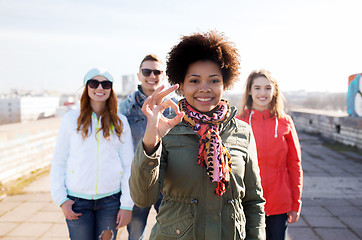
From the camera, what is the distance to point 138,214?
2.87 meters

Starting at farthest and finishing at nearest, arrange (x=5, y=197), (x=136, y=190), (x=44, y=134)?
1. (x=44, y=134)
2. (x=5, y=197)
3. (x=136, y=190)

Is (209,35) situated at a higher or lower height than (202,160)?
higher

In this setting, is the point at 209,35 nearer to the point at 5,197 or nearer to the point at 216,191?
the point at 216,191

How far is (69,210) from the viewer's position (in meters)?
2.20

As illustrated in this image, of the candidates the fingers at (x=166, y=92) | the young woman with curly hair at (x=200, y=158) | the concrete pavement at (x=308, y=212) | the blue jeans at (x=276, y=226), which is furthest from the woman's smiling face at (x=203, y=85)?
the concrete pavement at (x=308, y=212)

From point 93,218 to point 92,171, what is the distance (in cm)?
38

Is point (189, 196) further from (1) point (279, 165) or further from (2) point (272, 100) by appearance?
(2) point (272, 100)

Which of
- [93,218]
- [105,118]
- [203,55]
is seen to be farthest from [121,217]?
[203,55]

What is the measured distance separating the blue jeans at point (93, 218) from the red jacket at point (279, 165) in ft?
4.22

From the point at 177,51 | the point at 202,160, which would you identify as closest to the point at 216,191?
the point at 202,160

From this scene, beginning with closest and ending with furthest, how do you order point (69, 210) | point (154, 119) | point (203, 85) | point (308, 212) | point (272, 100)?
1. point (154, 119)
2. point (203, 85)
3. point (69, 210)
4. point (272, 100)
5. point (308, 212)

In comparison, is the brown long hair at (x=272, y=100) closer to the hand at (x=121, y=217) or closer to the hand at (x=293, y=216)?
the hand at (x=293, y=216)

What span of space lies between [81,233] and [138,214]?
0.73m

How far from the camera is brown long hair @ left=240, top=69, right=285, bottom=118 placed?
2.68 m
